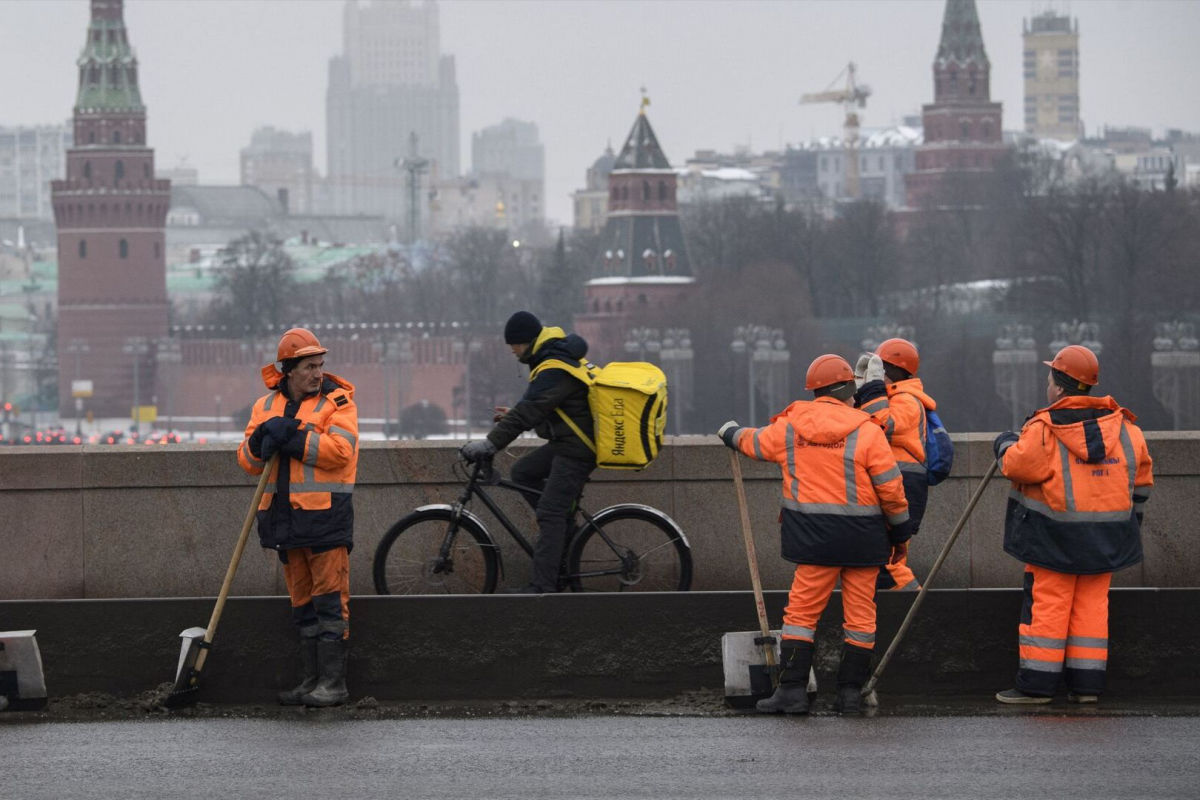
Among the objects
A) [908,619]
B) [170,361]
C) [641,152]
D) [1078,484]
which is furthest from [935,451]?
[170,361]

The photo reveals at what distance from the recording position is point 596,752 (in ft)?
29.4

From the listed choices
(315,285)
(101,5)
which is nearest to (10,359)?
(315,285)

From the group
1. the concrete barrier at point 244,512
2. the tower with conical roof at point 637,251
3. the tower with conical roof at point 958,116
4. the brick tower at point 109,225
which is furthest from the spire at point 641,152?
the concrete barrier at point 244,512

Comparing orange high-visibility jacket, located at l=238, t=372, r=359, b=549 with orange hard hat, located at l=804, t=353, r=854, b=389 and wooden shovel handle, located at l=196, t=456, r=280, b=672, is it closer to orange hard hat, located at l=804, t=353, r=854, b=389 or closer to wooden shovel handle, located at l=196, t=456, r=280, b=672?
wooden shovel handle, located at l=196, t=456, r=280, b=672

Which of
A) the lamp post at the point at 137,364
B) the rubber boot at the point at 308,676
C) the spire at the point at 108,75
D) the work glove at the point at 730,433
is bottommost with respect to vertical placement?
the lamp post at the point at 137,364

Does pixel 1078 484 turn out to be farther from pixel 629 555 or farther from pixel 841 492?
pixel 629 555

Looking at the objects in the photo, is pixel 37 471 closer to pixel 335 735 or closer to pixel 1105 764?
pixel 335 735

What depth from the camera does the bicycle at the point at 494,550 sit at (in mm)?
11133

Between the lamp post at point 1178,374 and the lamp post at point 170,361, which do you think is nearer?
the lamp post at point 1178,374

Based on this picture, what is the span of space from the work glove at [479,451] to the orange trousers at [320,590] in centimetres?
102

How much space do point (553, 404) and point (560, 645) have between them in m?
1.11

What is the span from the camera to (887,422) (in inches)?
409

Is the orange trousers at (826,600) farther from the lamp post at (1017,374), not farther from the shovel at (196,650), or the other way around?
the lamp post at (1017,374)

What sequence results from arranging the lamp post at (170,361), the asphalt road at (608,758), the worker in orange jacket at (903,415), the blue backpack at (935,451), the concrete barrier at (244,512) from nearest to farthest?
the asphalt road at (608,758) → the worker in orange jacket at (903,415) → the blue backpack at (935,451) → the concrete barrier at (244,512) → the lamp post at (170,361)
